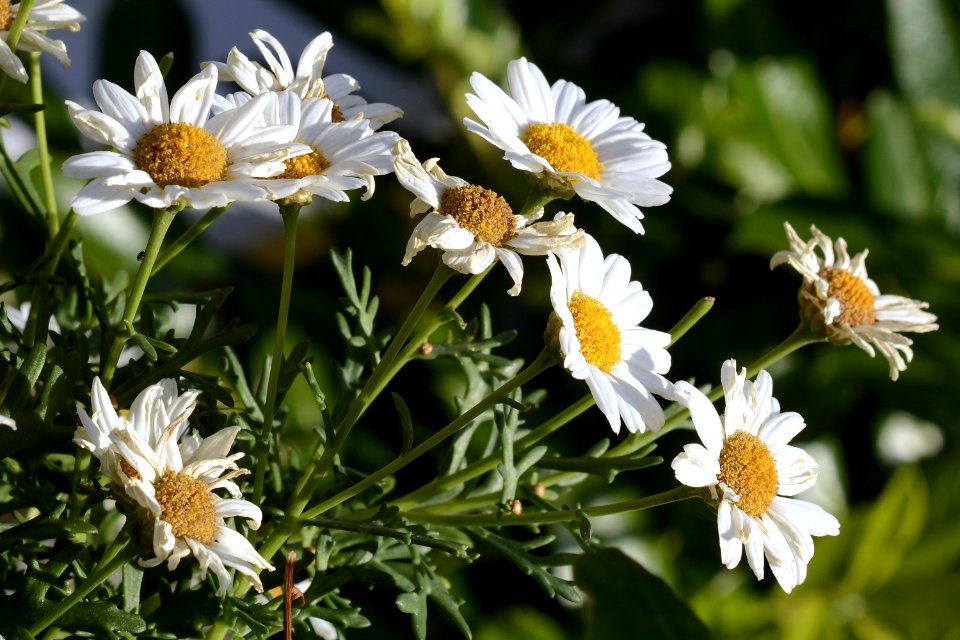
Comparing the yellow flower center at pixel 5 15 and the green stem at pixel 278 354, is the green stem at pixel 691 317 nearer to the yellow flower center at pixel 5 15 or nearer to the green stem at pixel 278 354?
the green stem at pixel 278 354

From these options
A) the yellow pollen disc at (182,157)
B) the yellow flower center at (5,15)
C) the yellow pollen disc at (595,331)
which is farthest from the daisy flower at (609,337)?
the yellow flower center at (5,15)

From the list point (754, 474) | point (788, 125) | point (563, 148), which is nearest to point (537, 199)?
point (563, 148)

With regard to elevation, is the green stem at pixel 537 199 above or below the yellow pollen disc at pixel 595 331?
above

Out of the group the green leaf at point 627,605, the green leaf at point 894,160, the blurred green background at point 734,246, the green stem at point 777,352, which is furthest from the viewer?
the green leaf at point 894,160

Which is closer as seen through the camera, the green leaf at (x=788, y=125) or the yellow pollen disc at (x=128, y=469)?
the yellow pollen disc at (x=128, y=469)

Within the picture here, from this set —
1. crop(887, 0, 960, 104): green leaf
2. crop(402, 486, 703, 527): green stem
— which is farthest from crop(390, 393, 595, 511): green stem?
crop(887, 0, 960, 104): green leaf

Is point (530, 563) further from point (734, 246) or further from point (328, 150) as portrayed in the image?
point (734, 246)

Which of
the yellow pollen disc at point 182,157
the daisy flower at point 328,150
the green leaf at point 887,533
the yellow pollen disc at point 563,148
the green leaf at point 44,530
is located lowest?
the green leaf at point 887,533

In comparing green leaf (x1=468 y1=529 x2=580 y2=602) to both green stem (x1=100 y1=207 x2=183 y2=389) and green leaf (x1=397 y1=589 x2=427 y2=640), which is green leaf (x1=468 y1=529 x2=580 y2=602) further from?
green stem (x1=100 y1=207 x2=183 y2=389)
